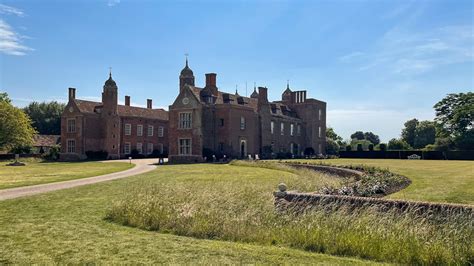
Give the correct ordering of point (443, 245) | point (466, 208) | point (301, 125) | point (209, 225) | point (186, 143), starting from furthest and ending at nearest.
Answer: point (301, 125) → point (186, 143) → point (209, 225) → point (466, 208) → point (443, 245)

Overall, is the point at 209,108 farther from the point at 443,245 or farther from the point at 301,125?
the point at 443,245

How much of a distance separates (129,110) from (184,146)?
52.8 feet

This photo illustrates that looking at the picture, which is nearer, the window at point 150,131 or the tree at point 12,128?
the tree at point 12,128

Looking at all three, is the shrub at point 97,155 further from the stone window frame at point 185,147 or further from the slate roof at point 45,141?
the slate roof at point 45,141

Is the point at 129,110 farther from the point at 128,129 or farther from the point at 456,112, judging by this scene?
the point at 456,112

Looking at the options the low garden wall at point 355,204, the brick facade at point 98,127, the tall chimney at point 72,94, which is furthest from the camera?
the tall chimney at point 72,94

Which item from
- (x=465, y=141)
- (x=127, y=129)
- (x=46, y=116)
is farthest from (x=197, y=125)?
(x=46, y=116)

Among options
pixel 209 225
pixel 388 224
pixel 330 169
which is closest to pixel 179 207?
pixel 209 225

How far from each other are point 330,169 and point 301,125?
126 feet

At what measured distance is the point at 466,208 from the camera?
27.2 feet

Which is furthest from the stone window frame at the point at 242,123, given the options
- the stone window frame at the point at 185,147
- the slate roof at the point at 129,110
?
the slate roof at the point at 129,110

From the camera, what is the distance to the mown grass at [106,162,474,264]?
7.30 metres

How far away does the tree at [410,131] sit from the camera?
332ft

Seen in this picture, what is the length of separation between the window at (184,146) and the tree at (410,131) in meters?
72.1
